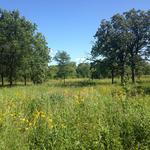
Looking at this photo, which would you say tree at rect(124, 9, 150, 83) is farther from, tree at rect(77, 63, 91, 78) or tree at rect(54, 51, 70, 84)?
tree at rect(77, 63, 91, 78)

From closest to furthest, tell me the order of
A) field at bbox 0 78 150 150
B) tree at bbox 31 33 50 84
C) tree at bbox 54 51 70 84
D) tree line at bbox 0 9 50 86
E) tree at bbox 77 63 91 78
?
1. field at bbox 0 78 150 150
2. tree line at bbox 0 9 50 86
3. tree at bbox 31 33 50 84
4. tree at bbox 54 51 70 84
5. tree at bbox 77 63 91 78

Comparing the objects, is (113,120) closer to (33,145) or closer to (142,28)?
(33,145)

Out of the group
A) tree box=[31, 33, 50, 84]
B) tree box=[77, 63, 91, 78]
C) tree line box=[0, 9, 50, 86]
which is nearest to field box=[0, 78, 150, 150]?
tree line box=[0, 9, 50, 86]

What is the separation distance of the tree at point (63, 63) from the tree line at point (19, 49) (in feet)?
58.3

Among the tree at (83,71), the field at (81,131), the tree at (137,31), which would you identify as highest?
the tree at (137,31)

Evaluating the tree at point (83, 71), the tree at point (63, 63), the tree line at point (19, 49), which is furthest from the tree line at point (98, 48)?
the tree at point (83, 71)

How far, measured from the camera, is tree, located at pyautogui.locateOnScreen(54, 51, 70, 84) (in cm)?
7238

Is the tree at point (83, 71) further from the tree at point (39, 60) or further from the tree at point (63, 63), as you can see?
the tree at point (39, 60)

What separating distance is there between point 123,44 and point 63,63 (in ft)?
71.3

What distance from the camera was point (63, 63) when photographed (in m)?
73.6

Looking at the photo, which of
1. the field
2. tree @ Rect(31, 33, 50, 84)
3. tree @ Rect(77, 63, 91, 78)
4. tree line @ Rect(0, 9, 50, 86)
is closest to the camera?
the field

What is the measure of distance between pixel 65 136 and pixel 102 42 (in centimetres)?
4933

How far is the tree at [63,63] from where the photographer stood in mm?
72375

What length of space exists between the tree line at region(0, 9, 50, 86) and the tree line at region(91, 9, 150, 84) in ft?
28.6
